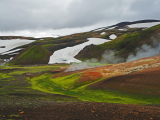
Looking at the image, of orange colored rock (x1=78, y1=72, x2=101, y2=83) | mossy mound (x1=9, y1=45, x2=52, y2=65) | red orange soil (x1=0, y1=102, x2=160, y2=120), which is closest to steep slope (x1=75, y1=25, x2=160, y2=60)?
mossy mound (x1=9, y1=45, x2=52, y2=65)

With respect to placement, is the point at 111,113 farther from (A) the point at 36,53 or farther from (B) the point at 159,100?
(A) the point at 36,53

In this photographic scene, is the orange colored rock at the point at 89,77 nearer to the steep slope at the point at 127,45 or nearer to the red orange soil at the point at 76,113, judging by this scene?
the red orange soil at the point at 76,113

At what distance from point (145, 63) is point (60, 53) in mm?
112853

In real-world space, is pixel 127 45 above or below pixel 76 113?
above

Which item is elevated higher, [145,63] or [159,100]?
[145,63]

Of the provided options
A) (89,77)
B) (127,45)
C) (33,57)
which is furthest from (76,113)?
(33,57)

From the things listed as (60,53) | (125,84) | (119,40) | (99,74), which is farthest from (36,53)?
(125,84)

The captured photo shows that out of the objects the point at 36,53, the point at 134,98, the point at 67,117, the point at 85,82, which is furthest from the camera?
the point at 36,53

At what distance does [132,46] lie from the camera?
120 metres

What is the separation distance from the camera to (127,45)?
12706 centimetres

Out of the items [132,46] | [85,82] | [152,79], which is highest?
[132,46]

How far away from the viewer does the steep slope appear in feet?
370

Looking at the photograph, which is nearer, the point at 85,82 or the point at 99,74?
the point at 85,82

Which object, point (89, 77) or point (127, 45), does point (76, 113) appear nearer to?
point (89, 77)
